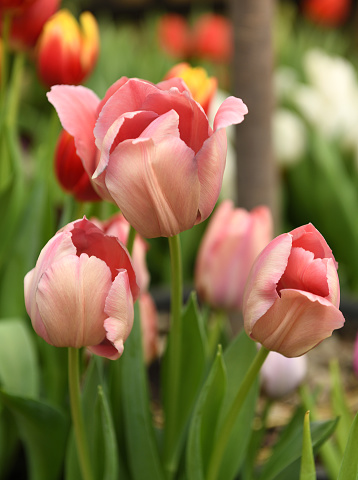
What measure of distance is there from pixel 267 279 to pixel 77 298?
0.11 metres

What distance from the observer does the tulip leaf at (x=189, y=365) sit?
59cm

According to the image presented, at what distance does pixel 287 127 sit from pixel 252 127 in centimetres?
71

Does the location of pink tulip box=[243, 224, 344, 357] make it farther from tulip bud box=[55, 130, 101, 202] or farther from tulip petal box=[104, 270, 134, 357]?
tulip bud box=[55, 130, 101, 202]

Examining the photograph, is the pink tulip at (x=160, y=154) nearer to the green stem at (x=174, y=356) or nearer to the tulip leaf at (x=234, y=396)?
the green stem at (x=174, y=356)

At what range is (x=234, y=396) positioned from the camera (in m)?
0.56

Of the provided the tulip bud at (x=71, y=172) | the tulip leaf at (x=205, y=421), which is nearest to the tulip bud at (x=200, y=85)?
the tulip bud at (x=71, y=172)

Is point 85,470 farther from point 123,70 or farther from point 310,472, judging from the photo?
point 123,70

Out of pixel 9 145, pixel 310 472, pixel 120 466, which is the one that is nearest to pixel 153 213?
pixel 310 472

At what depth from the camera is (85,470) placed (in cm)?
52

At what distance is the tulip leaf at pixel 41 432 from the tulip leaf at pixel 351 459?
25cm

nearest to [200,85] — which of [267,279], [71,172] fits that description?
[71,172]

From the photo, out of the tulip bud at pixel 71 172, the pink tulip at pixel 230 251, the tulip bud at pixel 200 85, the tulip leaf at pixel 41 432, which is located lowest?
the tulip leaf at pixel 41 432

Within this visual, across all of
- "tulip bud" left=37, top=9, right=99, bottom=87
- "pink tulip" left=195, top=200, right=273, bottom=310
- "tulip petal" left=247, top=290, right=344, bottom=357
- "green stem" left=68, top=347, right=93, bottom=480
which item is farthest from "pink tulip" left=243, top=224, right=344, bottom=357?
"tulip bud" left=37, top=9, right=99, bottom=87

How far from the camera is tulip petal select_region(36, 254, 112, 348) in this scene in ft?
1.29
